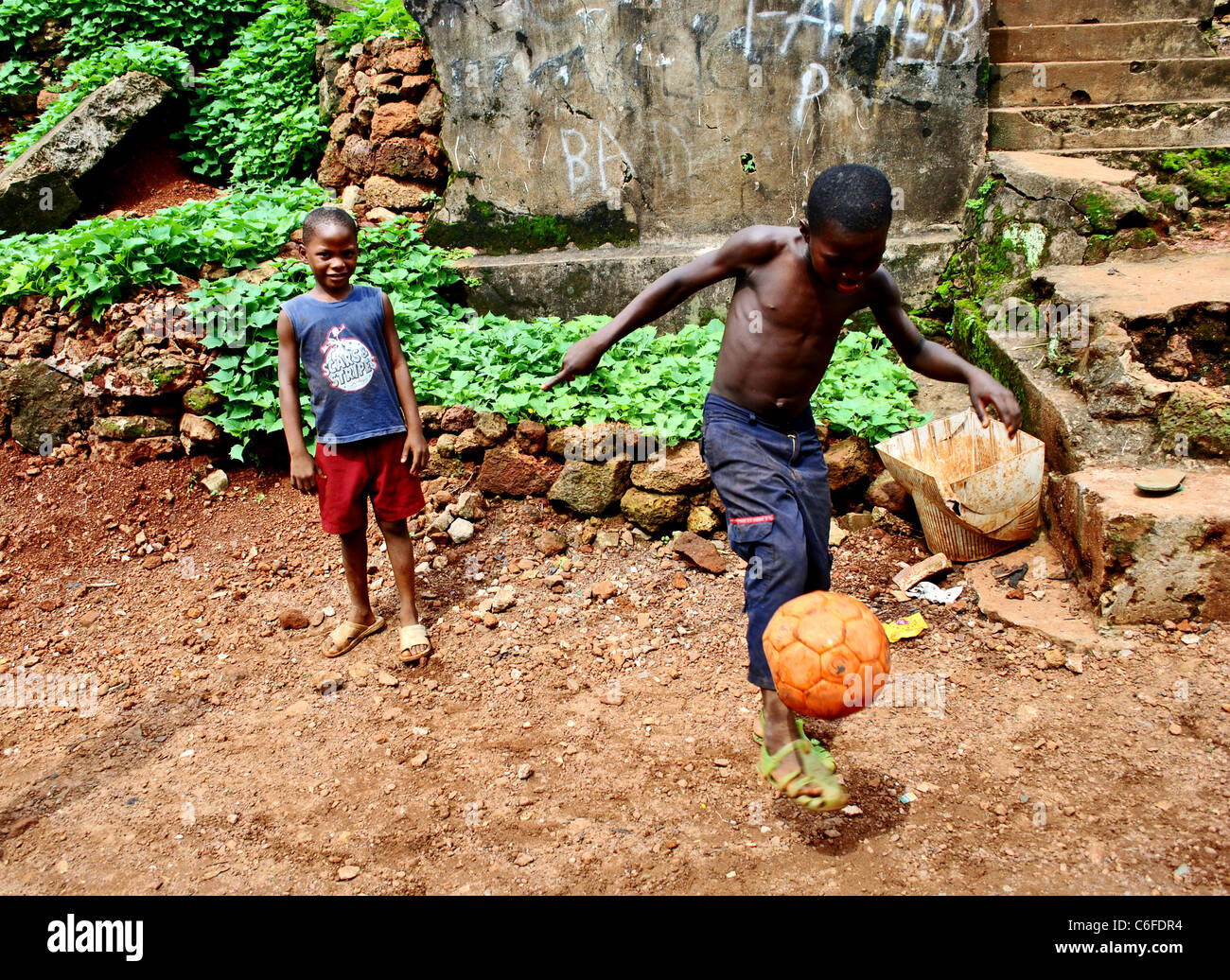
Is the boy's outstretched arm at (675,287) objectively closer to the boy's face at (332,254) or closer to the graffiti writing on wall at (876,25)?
the boy's face at (332,254)

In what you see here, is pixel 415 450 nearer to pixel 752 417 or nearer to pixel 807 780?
pixel 752 417

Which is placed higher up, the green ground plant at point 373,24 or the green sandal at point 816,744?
the green ground plant at point 373,24

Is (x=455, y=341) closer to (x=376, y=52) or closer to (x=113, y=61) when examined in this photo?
(x=376, y=52)

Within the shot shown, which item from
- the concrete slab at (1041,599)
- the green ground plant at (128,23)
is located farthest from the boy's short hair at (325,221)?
the green ground plant at (128,23)

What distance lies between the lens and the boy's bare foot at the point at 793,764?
262 centimetres

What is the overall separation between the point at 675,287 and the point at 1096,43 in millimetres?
4877

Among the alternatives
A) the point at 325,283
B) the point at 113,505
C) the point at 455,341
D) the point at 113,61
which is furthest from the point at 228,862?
the point at 113,61

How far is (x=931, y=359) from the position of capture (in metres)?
3.07

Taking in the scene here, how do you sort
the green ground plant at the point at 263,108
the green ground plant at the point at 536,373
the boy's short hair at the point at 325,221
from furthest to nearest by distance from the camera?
the green ground plant at the point at 263,108 < the green ground plant at the point at 536,373 < the boy's short hair at the point at 325,221

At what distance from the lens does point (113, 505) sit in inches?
187

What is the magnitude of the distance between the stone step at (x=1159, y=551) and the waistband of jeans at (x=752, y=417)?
141 centimetres

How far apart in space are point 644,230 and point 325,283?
10.1 feet

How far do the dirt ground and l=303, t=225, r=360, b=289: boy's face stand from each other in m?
1.52

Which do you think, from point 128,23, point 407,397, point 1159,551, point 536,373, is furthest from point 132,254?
point 1159,551
